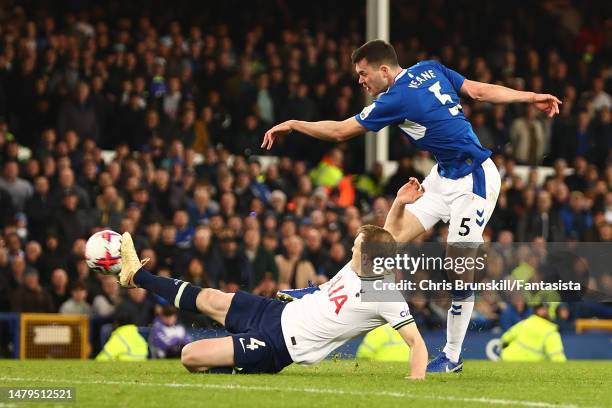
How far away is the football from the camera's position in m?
10.8

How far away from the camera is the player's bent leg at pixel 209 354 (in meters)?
10.2

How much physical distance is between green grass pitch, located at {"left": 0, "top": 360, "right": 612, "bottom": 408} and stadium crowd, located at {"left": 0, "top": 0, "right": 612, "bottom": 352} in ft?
16.6

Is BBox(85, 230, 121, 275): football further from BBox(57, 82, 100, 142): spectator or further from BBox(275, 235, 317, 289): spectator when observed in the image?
BBox(57, 82, 100, 142): spectator

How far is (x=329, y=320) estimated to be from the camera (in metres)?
10.2

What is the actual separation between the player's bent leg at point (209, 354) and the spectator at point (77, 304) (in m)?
6.21

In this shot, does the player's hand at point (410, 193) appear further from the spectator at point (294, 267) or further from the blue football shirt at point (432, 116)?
the spectator at point (294, 267)

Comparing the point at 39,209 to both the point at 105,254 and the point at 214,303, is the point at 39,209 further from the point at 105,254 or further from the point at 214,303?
the point at 214,303

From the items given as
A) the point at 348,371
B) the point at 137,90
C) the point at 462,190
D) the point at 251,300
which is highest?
the point at 137,90

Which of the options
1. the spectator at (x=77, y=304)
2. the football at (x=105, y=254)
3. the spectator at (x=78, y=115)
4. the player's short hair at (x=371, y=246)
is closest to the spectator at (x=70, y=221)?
the spectator at (x=77, y=304)

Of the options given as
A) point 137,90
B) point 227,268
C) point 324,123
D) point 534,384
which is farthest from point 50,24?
point 534,384

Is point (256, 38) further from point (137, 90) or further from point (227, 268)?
point (227, 268)

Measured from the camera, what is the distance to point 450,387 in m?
9.58

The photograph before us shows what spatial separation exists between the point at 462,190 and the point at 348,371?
1896 mm

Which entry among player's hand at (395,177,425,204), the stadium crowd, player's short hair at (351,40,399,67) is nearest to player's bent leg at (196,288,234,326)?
player's hand at (395,177,425,204)
